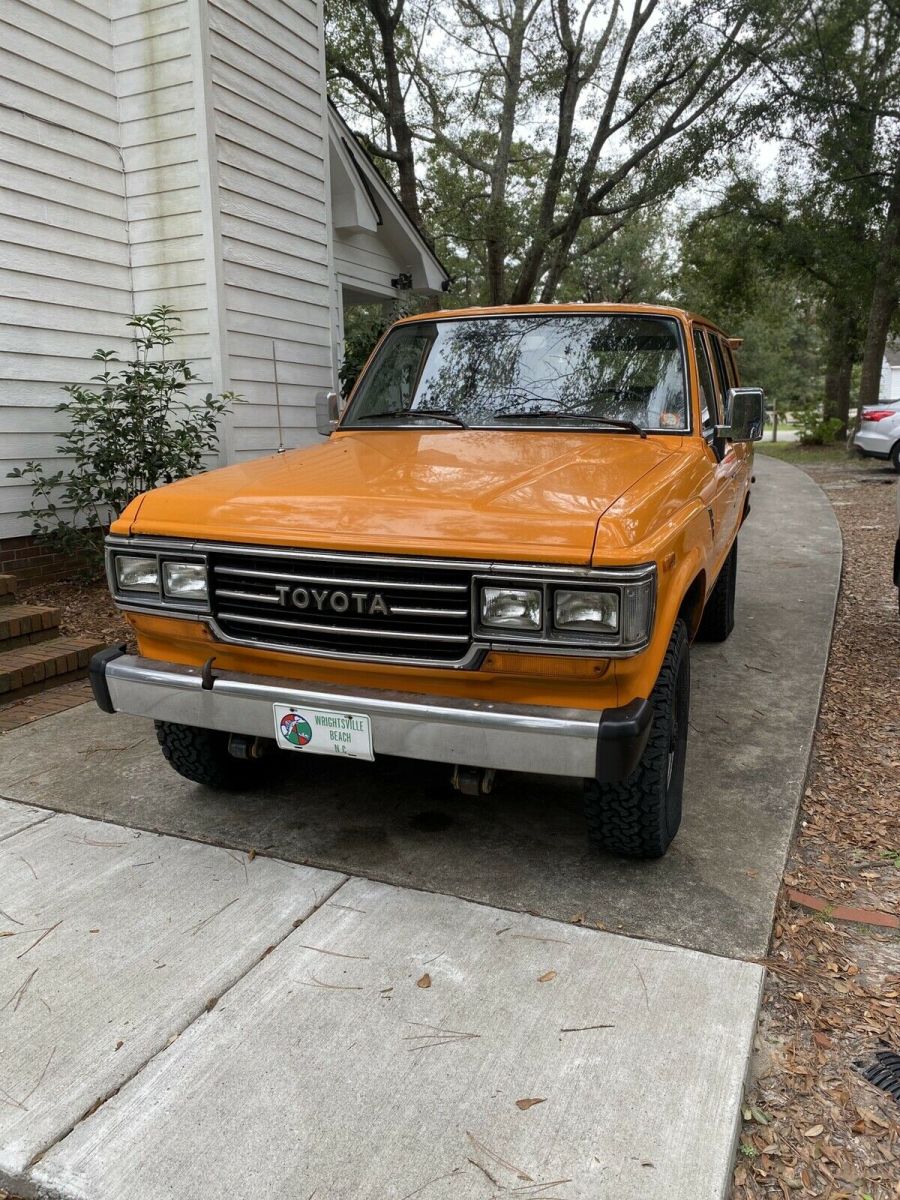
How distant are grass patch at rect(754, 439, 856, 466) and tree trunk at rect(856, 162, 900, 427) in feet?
5.19

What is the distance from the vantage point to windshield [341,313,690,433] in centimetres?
359

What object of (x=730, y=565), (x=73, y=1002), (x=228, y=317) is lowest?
(x=73, y=1002)

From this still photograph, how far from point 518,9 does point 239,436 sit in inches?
476

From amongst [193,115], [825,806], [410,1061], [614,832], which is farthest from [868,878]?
[193,115]

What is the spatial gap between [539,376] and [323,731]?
74.0 inches

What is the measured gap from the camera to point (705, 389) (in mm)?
4082

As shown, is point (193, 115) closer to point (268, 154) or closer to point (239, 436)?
point (268, 154)

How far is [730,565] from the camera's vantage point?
559cm

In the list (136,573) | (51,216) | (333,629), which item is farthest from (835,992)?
(51,216)

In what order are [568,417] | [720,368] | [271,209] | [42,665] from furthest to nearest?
[271,209] < [720,368] < [42,665] < [568,417]

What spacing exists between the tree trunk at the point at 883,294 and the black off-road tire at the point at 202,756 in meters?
16.8

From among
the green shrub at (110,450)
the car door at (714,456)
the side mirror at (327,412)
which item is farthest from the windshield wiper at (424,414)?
the green shrub at (110,450)

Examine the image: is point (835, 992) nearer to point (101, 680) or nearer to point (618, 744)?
point (618, 744)

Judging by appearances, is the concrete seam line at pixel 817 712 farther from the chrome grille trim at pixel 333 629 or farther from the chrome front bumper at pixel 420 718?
the chrome grille trim at pixel 333 629
